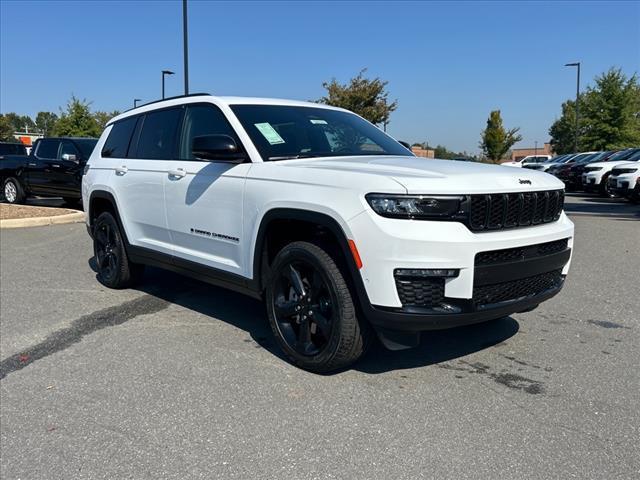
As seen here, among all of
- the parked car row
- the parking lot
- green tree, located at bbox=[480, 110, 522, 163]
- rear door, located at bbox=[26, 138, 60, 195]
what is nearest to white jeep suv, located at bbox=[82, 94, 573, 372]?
the parking lot

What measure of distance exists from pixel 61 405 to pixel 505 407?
2590 millimetres

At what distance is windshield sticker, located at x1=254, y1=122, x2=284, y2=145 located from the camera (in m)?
4.22

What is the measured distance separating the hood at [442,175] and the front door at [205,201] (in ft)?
1.86

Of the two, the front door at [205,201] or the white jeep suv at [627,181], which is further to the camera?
the white jeep suv at [627,181]

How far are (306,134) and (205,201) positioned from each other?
A: 37.3 inches

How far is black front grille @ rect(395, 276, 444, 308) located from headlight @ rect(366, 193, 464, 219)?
13.9 inches

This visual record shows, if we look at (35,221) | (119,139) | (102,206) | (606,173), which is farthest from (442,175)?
(606,173)

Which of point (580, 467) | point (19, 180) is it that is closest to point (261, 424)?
point (580, 467)

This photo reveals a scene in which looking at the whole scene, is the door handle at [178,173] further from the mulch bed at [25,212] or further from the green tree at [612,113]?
the green tree at [612,113]

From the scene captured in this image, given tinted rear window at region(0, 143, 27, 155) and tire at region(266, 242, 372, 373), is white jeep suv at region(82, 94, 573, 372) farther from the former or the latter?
tinted rear window at region(0, 143, 27, 155)

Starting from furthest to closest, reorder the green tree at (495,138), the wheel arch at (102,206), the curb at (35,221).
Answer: the green tree at (495,138)
the curb at (35,221)
the wheel arch at (102,206)

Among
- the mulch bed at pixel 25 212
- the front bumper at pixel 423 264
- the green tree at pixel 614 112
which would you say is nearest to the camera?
the front bumper at pixel 423 264

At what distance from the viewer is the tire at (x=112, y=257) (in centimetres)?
578

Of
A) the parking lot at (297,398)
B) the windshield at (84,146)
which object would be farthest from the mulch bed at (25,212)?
the parking lot at (297,398)
